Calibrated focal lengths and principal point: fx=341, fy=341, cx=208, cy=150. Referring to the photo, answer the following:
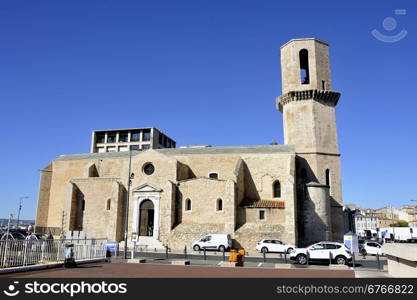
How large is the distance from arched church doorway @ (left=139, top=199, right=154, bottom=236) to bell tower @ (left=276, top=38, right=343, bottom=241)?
50.8 ft

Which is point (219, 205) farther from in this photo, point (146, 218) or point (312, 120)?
point (312, 120)

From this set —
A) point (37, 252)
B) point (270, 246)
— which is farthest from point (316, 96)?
point (37, 252)

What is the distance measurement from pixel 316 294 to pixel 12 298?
7693mm

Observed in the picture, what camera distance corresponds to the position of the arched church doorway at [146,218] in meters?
36.6

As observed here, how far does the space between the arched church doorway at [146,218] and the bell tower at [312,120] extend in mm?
15479

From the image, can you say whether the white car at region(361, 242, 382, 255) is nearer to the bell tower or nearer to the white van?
the bell tower

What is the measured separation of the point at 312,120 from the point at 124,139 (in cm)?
6103

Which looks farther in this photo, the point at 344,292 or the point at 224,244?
the point at 224,244

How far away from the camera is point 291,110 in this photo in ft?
124

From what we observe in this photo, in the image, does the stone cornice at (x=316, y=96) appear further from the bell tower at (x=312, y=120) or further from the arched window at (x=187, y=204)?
the arched window at (x=187, y=204)

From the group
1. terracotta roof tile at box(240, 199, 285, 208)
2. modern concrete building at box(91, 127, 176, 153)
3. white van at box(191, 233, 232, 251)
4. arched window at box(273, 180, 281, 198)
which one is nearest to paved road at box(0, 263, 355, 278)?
white van at box(191, 233, 232, 251)

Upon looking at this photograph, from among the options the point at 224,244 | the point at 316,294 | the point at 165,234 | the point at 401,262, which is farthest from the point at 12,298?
the point at 165,234

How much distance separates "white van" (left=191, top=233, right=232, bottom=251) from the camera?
30005mm

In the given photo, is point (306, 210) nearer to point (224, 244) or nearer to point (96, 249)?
point (224, 244)
